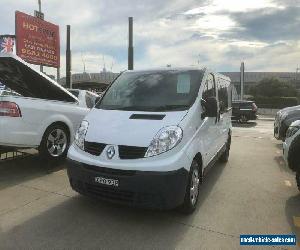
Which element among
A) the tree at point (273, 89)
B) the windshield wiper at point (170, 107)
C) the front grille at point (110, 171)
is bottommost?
the front grille at point (110, 171)

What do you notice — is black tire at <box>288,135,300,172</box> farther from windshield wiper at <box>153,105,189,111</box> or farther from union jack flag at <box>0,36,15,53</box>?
A: union jack flag at <box>0,36,15,53</box>

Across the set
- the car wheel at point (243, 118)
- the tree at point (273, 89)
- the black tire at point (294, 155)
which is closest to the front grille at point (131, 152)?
the black tire at point (294, 155)

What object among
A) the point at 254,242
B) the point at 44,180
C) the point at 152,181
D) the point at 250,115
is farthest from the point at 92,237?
the point at 250,115

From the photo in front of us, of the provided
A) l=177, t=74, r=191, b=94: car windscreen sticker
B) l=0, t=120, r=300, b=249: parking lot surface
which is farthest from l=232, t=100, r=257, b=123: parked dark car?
l=177, t=74, r=191, b=94: car windscreen sticker

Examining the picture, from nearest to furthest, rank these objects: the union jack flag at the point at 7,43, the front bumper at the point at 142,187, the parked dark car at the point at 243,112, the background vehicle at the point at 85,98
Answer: the front bumper at the point at 142,187, the background vehicle at the point at 85,98, the union jack flag at the point at 7,43, the parked dark car at the point at 243,112

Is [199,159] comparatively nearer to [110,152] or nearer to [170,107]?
[170,107]

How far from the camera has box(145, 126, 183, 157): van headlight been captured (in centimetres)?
410

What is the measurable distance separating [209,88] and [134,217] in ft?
7.65

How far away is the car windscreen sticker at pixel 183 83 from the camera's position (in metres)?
5.05

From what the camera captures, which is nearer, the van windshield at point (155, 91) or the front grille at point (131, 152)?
the front grille at point (131, 152)

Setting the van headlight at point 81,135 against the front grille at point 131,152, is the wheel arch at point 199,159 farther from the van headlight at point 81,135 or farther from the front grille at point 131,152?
the van headlight at point 81,135

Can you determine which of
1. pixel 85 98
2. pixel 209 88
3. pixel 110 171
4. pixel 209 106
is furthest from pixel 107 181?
pixel 85 98

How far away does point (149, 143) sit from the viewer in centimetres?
412

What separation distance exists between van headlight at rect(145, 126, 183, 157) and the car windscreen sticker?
93 centimetres
